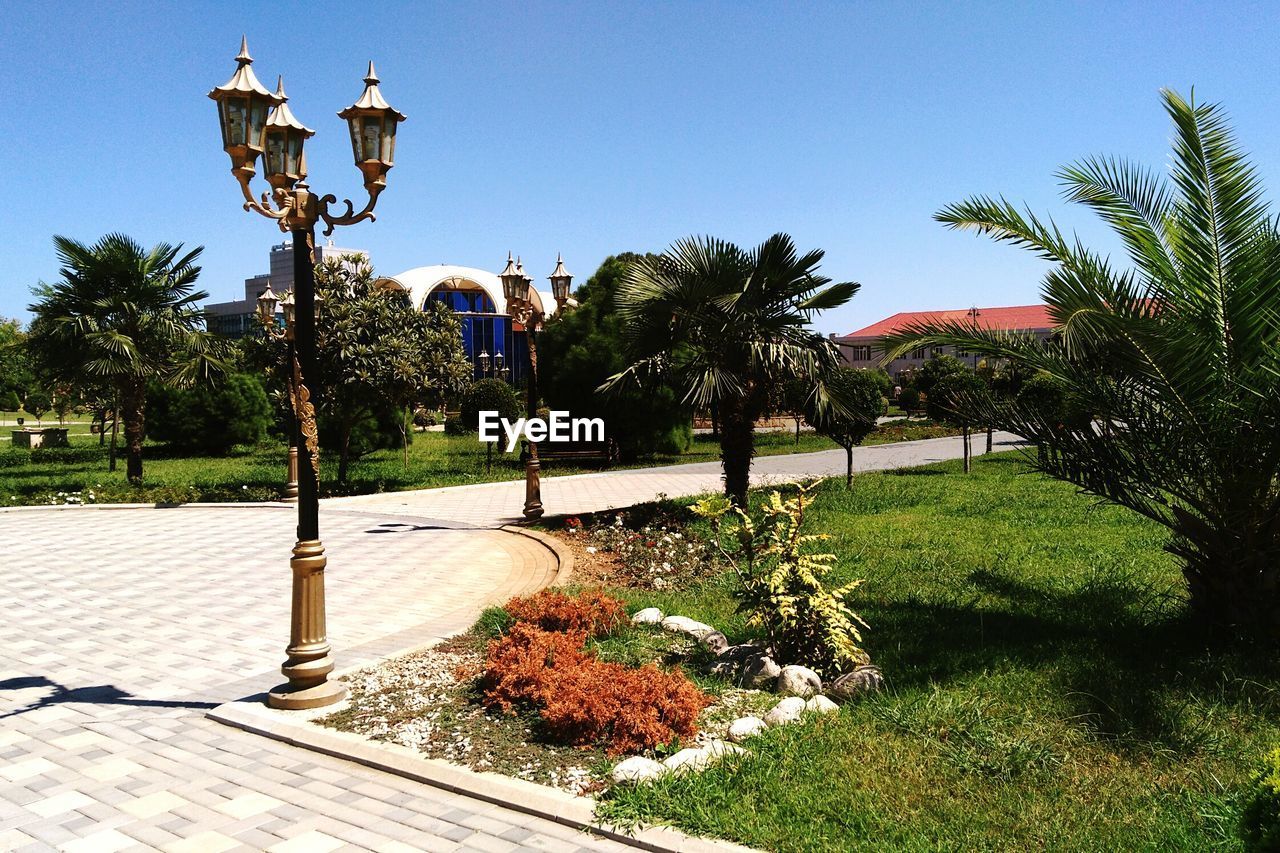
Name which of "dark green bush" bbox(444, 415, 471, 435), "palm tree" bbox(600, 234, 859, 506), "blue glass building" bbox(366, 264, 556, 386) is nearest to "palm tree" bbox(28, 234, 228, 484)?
"palm tree" bbox(600, 234, 859, 506)

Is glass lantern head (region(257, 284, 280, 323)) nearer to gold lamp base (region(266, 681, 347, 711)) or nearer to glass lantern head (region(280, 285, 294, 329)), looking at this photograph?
glass lantern head (region(280, 285, 294, 329))

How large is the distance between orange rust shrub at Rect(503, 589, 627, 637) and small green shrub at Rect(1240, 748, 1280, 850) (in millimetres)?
4502

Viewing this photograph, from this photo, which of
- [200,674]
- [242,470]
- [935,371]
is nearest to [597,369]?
[242,470]

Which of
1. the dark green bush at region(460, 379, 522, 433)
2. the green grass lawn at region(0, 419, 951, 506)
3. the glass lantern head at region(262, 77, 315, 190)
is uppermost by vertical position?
the glass lantern head at region(262, 77, 315, 190)

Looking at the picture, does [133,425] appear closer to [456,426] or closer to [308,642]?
[308,642]

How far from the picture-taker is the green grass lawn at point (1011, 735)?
3.93 meters

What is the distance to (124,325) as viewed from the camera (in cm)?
1872

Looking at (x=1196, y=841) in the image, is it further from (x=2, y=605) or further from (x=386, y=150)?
(x=2, y=605)

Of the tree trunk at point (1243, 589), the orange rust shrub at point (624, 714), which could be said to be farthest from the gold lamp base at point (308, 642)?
the tree trunk at point (1243, 589)

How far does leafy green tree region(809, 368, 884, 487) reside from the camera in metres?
12.4

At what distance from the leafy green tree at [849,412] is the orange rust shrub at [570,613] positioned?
6.01 metres

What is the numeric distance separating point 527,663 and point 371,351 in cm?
1328

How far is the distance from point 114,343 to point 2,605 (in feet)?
34.3

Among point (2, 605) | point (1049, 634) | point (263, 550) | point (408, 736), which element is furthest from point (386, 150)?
point (263, 550)
